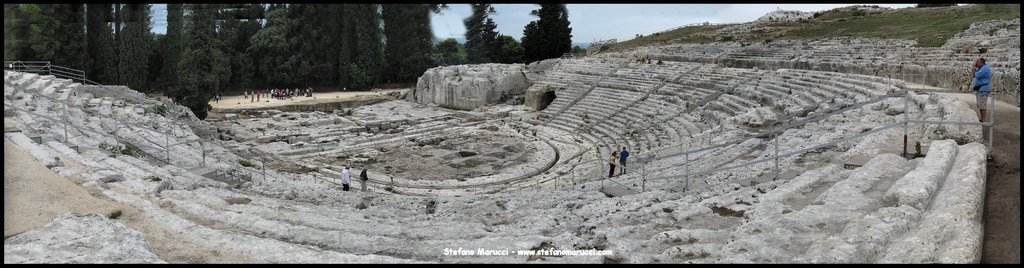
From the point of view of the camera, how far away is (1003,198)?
7.48m

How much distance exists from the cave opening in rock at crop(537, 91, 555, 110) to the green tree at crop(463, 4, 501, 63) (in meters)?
25.2

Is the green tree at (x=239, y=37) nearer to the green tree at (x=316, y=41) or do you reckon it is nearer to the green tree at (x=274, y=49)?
the green tree at (x=274, y=49)

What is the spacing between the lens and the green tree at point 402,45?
54.4m

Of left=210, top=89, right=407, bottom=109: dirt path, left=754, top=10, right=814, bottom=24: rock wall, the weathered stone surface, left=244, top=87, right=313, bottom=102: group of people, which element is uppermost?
left=754, top=10, right=814, bottom=24: rock wall

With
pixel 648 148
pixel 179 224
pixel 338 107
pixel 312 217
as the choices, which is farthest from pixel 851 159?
pixel 338 107

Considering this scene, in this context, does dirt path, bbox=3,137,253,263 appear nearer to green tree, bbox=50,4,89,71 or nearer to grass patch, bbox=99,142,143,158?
grass patch, bbox=99,142,143,158

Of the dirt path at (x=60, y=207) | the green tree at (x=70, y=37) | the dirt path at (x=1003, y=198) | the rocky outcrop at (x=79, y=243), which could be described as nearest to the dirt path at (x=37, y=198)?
the dirt path at (x=60, y=207)

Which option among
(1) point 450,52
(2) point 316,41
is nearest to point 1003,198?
(2) point 316,41

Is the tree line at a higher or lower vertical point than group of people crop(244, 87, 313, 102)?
higher

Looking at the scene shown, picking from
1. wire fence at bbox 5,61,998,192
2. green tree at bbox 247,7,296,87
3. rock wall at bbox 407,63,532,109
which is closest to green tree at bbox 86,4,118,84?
green tree at bbox 247,7,296,87

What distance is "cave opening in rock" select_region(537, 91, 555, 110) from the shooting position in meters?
36.9

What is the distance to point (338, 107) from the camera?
1609 inches

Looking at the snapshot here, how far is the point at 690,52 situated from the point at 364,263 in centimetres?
3389
